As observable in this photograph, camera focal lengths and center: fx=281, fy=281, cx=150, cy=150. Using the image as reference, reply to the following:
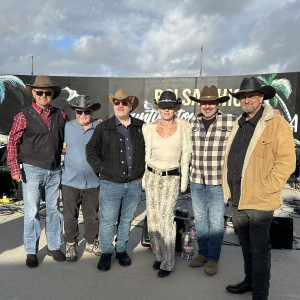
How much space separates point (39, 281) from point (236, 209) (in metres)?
2.10

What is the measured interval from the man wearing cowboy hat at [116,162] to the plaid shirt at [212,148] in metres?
0.63

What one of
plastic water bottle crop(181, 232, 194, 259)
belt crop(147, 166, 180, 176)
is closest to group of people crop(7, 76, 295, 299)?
belt crop(147, 166, 180, 176)

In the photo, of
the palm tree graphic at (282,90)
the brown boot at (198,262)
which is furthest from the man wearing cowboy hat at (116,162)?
the palm tree graphic at (282,90)

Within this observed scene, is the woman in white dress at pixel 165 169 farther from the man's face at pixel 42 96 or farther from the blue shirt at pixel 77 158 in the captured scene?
the man's face at pixel 42 96

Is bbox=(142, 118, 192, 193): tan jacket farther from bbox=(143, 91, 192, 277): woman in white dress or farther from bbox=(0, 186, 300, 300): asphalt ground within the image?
bbox=(0, 186, 300, 300): asphalt ground

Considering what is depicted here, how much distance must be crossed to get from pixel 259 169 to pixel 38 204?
2.39 metres

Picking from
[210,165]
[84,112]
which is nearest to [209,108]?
[210,165]

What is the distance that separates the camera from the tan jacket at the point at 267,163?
2.20 meters

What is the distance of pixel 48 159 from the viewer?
316cm

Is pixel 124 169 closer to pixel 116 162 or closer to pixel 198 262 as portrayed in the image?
pixel 116 162

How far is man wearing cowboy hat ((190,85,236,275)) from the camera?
2.92m

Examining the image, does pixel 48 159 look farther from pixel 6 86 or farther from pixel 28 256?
pixel 6 86

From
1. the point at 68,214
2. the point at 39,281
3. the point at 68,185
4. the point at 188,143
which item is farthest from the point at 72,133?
the point at 39,281

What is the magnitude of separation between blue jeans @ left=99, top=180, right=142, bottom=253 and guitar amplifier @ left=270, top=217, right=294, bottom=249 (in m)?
1.97
